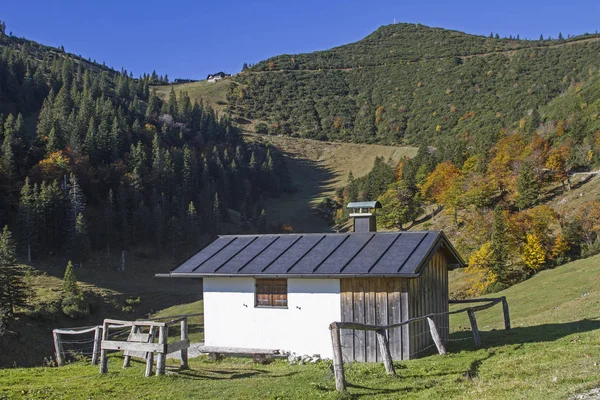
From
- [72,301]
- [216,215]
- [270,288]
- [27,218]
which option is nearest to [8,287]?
[72,301]

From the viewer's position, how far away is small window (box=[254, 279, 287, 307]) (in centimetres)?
1856

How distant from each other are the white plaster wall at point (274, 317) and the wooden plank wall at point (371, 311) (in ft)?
1.42

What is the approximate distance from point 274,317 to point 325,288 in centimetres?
212

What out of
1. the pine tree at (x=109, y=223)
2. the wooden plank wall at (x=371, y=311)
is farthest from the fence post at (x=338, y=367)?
the pine tree at (x=109, y=223)

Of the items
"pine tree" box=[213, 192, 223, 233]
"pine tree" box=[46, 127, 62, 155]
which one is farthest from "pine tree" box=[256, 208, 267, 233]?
"pine tree" box=[46, 127, 62, 155]

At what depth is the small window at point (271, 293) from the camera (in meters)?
18.6

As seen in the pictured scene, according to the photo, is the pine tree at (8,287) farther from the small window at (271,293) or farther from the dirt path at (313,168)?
the dirt path at (313,168)

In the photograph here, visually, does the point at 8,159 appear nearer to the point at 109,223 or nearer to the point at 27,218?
the point at 27,218

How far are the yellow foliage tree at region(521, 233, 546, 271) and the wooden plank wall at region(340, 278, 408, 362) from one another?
1427 inches

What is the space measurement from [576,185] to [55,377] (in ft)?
213

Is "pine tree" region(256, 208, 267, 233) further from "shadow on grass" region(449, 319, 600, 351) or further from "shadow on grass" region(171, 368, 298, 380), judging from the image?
"shadow on grass" region(171, 368, 298, 380)

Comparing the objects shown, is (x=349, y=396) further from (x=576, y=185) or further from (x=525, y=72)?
(x=525, y=72)

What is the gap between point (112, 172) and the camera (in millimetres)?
88938

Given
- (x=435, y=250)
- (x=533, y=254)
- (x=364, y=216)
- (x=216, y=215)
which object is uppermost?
(x=216, y=215)
